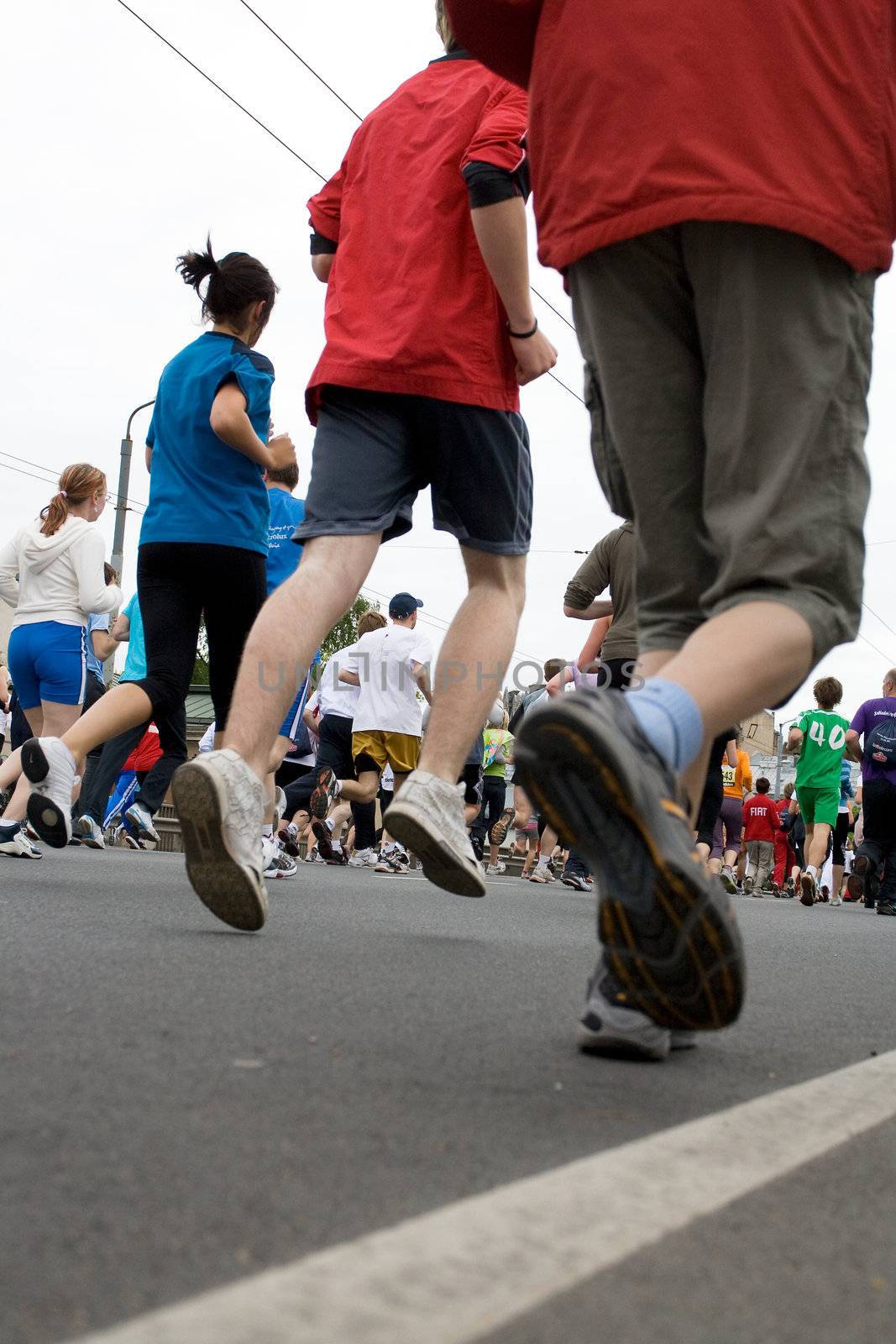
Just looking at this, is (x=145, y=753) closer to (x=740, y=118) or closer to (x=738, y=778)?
(x=738, y=778)

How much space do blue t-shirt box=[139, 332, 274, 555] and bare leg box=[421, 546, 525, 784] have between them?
1367mm

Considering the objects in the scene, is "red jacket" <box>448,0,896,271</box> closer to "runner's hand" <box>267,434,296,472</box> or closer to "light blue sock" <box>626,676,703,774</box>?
"light blue sock" <box>626,676,703,774</box>

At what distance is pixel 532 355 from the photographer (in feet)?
11.0

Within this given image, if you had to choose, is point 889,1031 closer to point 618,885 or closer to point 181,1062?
point 618,885

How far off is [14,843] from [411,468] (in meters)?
3.37

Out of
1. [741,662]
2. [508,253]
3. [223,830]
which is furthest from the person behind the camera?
[508,253]

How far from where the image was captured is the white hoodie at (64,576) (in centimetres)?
618

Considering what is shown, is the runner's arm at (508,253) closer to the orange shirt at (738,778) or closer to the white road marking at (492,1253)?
the white road marking at (492,1253)

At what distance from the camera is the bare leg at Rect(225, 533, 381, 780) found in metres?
2.86

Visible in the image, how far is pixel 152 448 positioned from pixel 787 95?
3.32m

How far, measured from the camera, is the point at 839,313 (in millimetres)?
1925

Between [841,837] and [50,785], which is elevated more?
[841,837]

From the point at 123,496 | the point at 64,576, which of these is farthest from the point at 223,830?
the point at 123,496

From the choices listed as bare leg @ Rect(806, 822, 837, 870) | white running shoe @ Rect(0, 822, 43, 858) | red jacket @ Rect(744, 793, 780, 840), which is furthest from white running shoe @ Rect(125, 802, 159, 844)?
red jacket @ Rect(744, 793, 780, 840)
